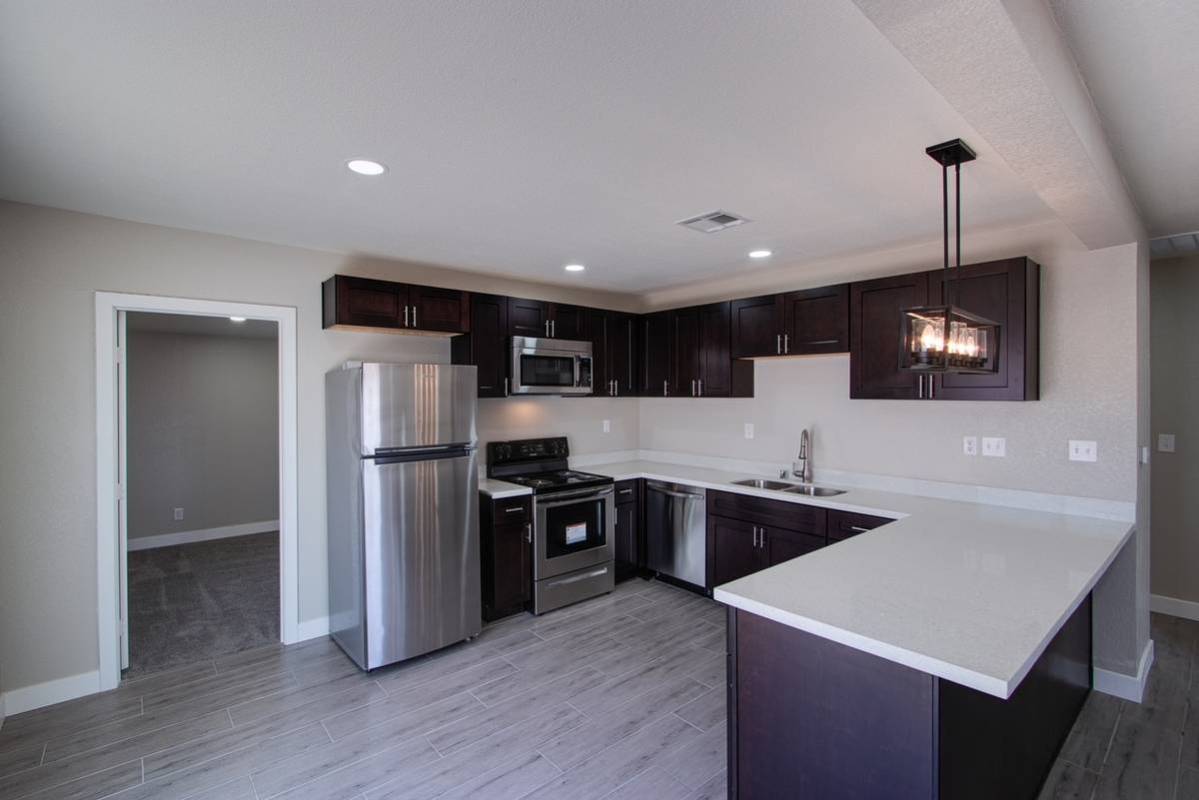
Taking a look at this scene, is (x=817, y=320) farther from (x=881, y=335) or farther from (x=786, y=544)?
(x=786, y=544)

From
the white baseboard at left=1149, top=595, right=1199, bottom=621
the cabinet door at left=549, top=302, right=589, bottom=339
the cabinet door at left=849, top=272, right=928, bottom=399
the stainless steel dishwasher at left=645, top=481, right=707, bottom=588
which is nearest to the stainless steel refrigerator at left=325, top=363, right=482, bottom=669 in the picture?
the cabinet door at left=549, top=302, right=589, bottom=339

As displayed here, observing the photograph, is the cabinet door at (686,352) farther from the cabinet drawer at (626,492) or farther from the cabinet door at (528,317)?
the cabinet door at (528,317)

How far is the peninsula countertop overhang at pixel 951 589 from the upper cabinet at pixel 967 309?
691 millimetres

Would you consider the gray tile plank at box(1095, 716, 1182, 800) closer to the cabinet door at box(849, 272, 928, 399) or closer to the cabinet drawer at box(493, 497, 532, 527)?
the cabinet door at box(849, 272, 928, 399)

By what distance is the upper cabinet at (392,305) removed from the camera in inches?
135

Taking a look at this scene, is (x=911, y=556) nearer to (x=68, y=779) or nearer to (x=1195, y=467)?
(x=1195, y=467)

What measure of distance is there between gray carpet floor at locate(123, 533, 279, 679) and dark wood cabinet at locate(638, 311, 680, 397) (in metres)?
3.30

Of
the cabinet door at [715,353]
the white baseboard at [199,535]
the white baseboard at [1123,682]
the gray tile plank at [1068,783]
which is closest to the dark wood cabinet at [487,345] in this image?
the cabinet door at [715,353]

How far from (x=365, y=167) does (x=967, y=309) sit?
10.1 ft

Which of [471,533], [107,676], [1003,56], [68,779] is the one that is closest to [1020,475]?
[1003,56]

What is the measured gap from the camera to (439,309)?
382 centimetres

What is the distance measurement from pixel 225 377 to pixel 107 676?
3926 millimetres

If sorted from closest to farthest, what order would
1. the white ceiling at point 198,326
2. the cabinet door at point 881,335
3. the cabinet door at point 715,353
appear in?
1. the cabinet door at point 881,335
2. the cabinet door at point 715,353
3. the white ceiling at point 198,326

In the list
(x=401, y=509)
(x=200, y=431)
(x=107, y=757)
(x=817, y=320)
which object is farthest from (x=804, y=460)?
(x=200, y=431)
